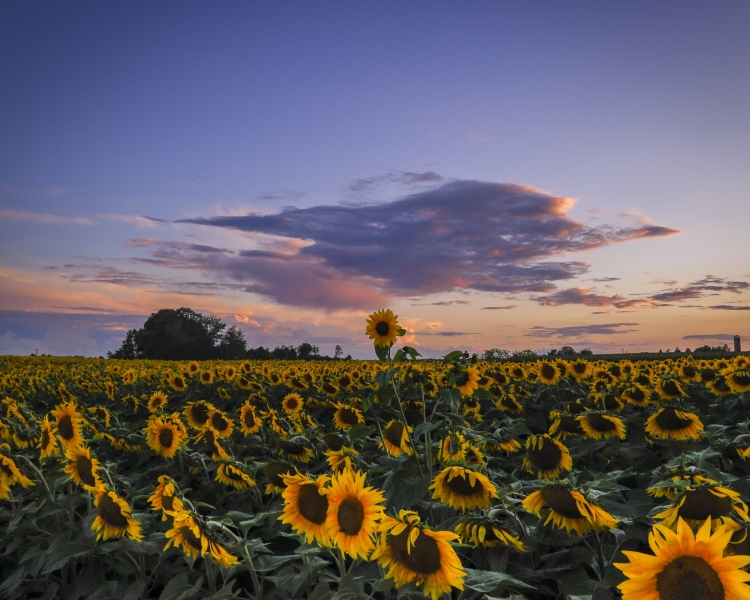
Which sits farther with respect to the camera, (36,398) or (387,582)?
(36,398)

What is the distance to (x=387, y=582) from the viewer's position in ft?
8.30

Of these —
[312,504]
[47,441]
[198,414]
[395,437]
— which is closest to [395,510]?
[312,504]

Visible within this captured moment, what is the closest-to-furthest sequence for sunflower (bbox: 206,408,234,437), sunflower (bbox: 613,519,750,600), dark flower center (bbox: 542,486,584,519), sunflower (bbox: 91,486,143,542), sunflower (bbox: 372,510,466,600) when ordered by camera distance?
sunflower (bbox: 613,519,750,600) → sunflower (bbox: 372,510,466,600) → dark flower center (bbox: 542,486,584,519) → sunflower (bbox: 91,486,143,542) → sunflower (bbox: 206,408,234,437)

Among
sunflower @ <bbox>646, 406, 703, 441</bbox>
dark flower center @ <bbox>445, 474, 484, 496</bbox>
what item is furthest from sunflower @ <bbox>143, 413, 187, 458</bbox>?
sunflower @ <bbox>646, 406, 703, 441</bbox>

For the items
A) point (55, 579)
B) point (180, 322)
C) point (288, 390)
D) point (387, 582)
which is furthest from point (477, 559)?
point (180, 322)

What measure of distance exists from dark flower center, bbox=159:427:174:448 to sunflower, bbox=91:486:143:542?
2133 millimetres

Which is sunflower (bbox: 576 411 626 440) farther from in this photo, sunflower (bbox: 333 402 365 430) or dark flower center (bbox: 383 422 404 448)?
sunflower (bbox: 333 402 365 430)

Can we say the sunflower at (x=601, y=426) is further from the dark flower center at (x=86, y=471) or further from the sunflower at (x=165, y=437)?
the dark flower center at (x=86, y=471)

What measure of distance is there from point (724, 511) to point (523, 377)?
355 inches

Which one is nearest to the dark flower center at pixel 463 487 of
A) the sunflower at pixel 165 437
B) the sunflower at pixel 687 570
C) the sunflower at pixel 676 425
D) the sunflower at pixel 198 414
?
the sunflower at pixel 687 570

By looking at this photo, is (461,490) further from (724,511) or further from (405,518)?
(724,511)

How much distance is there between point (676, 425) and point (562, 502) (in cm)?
314

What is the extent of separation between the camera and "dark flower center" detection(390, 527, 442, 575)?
2.45m

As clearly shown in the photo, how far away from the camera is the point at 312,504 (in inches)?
115
